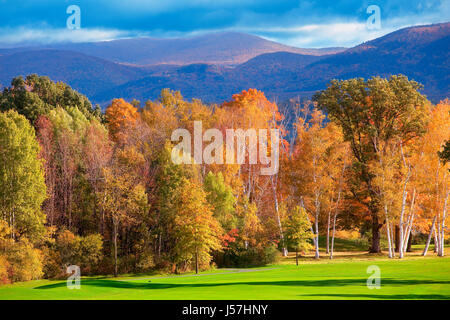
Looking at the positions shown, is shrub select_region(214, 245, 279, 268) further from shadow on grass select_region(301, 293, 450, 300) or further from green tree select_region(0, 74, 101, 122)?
shadow on grass select_region(301, 293, 450, 300)

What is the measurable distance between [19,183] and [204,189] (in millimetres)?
18410

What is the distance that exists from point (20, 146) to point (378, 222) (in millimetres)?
40016

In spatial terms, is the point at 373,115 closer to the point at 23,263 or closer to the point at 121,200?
the point at 121,200

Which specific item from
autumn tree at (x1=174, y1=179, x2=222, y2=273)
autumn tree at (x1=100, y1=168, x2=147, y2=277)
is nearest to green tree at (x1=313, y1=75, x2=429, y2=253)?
autumn tree at (x1=174, y1=179, x2=222, y2=273)

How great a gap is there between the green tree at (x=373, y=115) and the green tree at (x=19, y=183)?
3158cm

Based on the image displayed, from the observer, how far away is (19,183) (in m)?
48.5

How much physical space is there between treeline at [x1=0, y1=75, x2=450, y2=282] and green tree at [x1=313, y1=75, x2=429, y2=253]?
14cm

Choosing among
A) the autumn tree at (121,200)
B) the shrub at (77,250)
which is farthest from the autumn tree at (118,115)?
the shrub at (77,250)

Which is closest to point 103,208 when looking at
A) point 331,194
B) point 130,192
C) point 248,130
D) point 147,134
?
point 130,192

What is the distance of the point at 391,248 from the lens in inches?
2160

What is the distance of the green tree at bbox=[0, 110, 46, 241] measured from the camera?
48375mm

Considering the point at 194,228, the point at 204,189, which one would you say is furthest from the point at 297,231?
the point at 204,189

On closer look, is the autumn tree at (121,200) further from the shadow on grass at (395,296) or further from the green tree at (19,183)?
the shadow on grass at (395,296)
